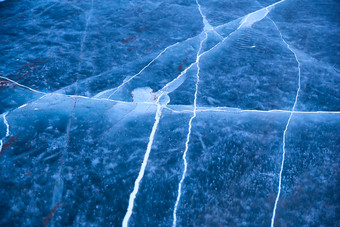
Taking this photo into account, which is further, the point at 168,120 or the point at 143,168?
the point at 168,120

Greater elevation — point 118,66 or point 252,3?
point 252,3

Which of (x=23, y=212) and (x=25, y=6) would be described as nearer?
(x=23, y=212)

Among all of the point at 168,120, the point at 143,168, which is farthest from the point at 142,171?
the point at 168,120

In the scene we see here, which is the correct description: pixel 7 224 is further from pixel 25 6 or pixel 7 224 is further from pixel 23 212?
pixel 25 6

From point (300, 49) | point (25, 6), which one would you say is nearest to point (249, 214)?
point (300, 49)

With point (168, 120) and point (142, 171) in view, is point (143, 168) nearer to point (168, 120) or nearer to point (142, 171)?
point (142, 171)

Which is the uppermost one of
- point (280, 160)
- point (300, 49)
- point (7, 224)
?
point (300, 49)

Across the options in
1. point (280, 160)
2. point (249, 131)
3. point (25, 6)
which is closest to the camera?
point (280, 160)

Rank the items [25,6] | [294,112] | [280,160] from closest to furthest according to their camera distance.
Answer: [280,160] < [294,112] < [25,6]
